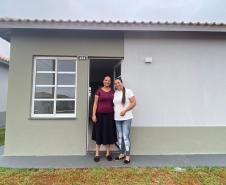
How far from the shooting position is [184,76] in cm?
687

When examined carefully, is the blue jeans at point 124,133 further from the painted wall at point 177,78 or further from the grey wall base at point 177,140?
the painted wall at point 177,78

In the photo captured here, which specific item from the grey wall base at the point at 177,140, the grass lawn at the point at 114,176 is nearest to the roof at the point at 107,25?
the grey wall base at the point at 177,140

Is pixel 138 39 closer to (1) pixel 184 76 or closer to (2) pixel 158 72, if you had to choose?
(2) pixel 158 72

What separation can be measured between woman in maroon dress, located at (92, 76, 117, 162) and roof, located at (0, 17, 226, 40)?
1587mm

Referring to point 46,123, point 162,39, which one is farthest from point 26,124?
point 162,39

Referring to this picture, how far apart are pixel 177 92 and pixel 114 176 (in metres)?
3.12

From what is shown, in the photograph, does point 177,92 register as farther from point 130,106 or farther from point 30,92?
point 30,92

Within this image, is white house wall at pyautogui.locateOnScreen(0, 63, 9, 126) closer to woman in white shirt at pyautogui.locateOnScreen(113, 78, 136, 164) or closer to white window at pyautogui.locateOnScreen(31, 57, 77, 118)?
white window at pyautogui.locateOnScreen(31, 57, 77, 118)

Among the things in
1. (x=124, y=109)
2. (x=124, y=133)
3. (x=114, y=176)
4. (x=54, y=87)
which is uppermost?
(x=54, y=87)

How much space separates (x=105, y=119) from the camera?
19.7 feet

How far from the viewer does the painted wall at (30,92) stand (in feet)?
21.1

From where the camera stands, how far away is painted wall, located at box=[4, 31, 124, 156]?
6438mm

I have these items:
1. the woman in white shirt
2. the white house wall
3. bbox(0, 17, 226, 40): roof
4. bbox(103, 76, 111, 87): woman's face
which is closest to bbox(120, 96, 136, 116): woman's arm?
the woman in white shirt

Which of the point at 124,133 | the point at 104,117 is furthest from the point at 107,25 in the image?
the point at 124,133
